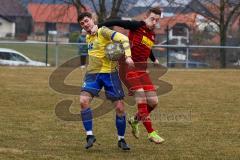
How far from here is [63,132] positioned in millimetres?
8609

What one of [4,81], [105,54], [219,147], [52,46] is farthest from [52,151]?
[52,46]

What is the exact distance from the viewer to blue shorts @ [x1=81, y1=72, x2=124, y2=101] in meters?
7.32

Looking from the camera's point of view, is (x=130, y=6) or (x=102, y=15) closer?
(x=102, y=15)

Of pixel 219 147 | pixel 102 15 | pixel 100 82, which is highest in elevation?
pixel 102 15

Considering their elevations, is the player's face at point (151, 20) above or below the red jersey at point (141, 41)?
above

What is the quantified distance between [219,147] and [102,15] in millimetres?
25009

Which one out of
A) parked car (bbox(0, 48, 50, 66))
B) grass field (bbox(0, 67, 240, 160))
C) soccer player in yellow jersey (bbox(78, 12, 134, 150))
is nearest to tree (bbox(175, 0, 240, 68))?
parked car (bbox(0, 48, 50, 66))

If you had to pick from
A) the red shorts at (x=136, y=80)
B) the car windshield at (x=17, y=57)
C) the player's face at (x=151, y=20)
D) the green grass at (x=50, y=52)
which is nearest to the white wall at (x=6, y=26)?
the green grass at (x=50, y=52)

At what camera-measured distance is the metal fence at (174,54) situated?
26750mm

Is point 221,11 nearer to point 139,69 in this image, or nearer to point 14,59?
point 14,59

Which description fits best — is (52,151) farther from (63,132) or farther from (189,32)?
(189,32)

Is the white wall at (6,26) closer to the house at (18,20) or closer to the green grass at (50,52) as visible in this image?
the house at (18,20)

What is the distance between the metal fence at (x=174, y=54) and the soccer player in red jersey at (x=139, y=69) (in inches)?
708

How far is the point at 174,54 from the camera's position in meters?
27.7
